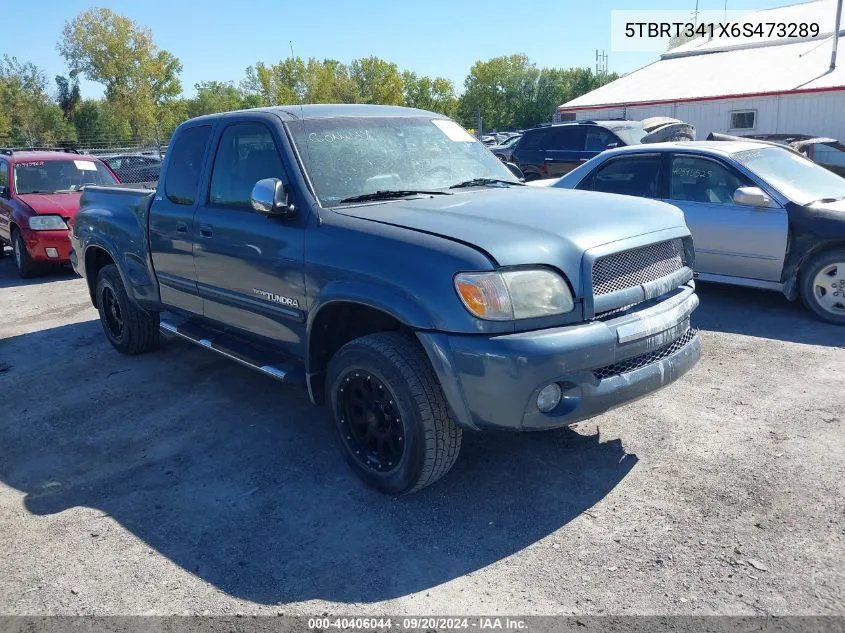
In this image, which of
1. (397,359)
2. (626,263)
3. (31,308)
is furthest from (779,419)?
(31,308)

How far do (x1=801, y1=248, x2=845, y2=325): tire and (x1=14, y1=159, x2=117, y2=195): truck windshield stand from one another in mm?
9731

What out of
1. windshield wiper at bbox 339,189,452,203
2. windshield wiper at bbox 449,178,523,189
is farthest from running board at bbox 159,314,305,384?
windshield wiper at bbox 449,178,523,189

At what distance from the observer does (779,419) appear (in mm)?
4219

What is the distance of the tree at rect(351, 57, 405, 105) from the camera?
62.1 metres

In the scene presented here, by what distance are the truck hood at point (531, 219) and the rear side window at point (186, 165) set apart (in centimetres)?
159

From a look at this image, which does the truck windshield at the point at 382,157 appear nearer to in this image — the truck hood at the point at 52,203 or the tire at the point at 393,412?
the tire at the point at 393,412

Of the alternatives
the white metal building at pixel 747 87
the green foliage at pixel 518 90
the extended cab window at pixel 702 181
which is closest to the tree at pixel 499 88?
the green foliage at pixel 518 90

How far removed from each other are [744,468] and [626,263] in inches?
50.2

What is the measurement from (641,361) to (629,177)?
4.41m

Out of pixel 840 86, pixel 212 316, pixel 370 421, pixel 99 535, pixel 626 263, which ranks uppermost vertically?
pixel 840 86

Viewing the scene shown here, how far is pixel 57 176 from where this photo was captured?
10859 millimetres

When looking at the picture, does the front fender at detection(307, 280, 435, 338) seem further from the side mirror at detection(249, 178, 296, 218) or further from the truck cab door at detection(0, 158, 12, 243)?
the truck cab door at detection(0, 158, 12, 243)

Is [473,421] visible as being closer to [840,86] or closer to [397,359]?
[397,359]

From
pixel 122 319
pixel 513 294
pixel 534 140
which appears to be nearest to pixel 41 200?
pixel 122 319
